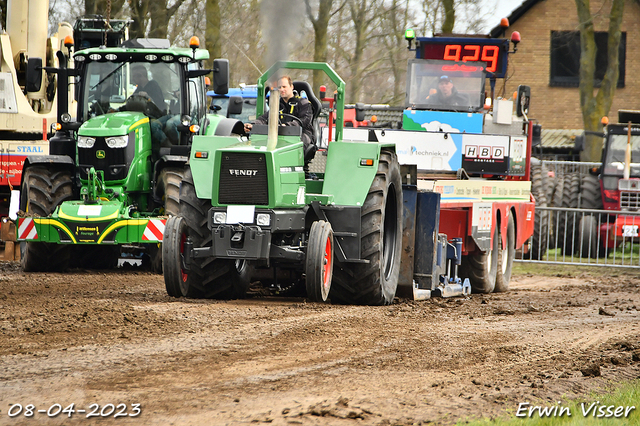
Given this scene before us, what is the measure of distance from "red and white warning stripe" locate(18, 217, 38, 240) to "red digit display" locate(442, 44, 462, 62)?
25.6 feet

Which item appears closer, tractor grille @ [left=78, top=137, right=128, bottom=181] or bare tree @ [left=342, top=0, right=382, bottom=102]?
tractor grille @ [left=78, top=137, right=128, bottom=181]

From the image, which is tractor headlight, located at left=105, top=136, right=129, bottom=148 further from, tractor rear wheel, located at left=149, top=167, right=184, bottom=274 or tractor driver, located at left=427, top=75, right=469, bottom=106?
tractor driver, located at left=427, top=75, right=469, bottom=106

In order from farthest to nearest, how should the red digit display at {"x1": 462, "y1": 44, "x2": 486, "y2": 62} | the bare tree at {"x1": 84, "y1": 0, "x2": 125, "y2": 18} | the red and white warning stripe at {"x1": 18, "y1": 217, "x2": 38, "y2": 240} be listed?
the bare tree at {"x1": 84, "y1": 0, "x2": 125, "y2": 18} → the red digit display at {"x1": 462, "y1": 44, "x2": 486, "y2": 62} → the red and white warning stripe at {"x1": 18, "y1": 217, "x2": 38, "y2": 240}

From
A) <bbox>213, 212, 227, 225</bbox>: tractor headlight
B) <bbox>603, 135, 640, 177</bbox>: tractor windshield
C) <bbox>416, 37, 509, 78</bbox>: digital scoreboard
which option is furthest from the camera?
<bbox>603, 135, 640, 177</bbox>: tractor windshield

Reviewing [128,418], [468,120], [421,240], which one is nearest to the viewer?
[128,418]

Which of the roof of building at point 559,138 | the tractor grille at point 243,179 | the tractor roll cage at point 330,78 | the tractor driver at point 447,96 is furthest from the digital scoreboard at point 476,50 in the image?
the roof of building at point 559,138

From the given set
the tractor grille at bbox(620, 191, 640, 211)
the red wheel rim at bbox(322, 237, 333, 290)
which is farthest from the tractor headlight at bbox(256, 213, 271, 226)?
the tractor grille at bbox(620, 191, 640, 211)

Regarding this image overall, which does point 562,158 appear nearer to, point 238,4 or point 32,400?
point 238,4

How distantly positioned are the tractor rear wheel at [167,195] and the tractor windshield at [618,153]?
10164mm

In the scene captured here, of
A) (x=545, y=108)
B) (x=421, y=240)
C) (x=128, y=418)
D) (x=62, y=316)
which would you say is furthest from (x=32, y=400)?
(x=545, y=108)

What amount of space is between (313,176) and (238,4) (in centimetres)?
1310

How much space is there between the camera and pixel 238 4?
21.0m

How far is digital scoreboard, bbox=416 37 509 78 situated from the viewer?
1516cm

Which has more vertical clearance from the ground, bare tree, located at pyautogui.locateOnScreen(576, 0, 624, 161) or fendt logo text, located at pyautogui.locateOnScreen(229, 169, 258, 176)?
bare tree, located at pyautogui.locateOnScreen(576, 0, 624, 161)
